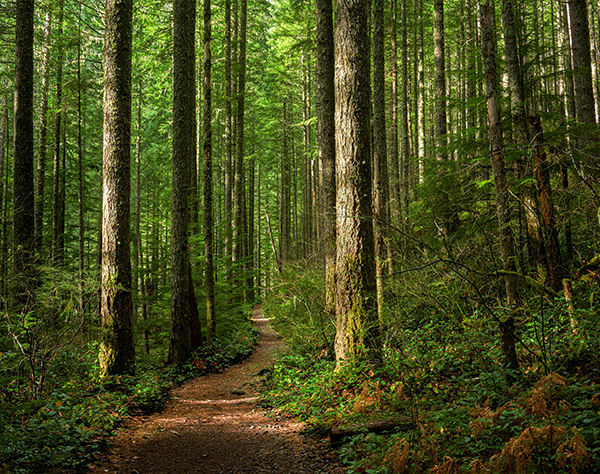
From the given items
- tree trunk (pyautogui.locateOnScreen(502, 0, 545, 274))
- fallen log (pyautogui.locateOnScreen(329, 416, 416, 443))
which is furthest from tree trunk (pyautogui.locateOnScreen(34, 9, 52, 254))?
tree trunk (pyautogui.locateOnScreen(502, 0, 545, 274))

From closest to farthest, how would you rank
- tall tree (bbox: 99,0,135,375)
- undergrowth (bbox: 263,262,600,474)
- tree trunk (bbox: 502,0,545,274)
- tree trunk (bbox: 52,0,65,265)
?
undergrowth (bbox: 263,262,600,474)
tree trunk (bbox: 502,0,545,274)
tall tree (bbox: 99,0,135,375)
tree trunk (bbox: 52,0,65,265)

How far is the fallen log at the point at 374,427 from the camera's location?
14.6 feet

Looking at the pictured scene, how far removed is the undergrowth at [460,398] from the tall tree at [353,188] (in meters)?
0.60

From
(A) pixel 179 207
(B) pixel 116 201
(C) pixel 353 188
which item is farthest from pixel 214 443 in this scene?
(A) pixel 179 207

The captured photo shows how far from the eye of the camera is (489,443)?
365 cm

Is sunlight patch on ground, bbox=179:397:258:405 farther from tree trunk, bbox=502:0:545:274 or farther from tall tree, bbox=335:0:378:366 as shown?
tree trunk, bbox=502:0:545:274

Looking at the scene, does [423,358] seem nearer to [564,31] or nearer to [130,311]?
[130,311]

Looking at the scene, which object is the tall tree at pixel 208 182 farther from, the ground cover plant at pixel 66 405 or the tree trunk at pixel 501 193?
the tree trunk at pixel 501 193

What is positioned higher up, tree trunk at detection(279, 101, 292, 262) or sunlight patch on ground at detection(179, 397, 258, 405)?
tree trunk at detection(279, 101, 292, 262)

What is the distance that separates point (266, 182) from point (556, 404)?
36.1 metres

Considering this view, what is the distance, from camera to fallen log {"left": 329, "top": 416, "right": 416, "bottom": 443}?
176 inches

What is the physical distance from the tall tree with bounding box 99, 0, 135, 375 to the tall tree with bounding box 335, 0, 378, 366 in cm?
409

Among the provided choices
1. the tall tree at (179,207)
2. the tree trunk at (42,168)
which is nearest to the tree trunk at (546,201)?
the tall tree at (179,207)

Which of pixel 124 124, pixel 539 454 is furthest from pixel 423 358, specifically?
pixel 124 124
